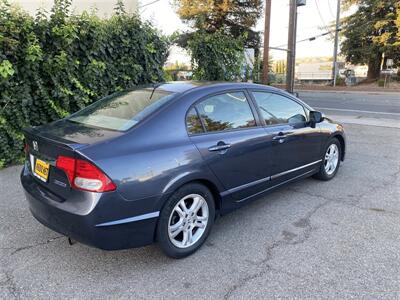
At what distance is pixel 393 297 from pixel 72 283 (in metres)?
2.36

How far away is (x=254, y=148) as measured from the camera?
138 inches

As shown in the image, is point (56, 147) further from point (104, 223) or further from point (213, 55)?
point (213, 55)

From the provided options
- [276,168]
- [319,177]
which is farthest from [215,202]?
[319,177]

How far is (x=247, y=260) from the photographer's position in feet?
9.70

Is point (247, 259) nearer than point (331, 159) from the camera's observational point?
Yes

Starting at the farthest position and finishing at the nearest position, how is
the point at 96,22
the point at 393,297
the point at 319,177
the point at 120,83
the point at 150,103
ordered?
1. the point at 120,83
2. the point at 96,22
3. the point at 319,177
4. the point at 150,103
5. the point at 393,297

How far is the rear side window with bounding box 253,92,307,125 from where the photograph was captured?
3.78 m

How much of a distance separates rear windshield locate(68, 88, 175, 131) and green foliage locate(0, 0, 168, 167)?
7.92 feet

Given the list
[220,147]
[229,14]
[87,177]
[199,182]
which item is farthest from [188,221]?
[229,14]

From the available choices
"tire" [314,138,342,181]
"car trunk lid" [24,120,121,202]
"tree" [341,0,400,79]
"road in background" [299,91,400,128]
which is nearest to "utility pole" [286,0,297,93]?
"road in background" [299,91,400,128]

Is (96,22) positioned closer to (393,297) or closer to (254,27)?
(393,297)

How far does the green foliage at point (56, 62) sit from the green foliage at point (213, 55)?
222 centimetres

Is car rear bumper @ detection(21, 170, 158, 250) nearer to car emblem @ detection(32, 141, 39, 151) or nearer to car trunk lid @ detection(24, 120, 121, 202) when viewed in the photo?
car trunk lid @ detection(24, 120, 121, 202)

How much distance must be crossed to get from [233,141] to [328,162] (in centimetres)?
220
